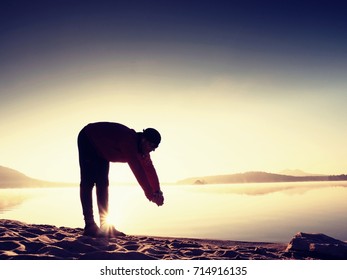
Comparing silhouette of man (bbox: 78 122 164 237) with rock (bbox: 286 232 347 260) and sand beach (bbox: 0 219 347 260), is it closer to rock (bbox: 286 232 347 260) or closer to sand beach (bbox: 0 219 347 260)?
sand beach (bbox: 0 219 347 260)

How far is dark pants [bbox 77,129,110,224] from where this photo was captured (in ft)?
19.0

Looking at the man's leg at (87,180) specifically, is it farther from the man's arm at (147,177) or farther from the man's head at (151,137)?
the man's head at (151,137)

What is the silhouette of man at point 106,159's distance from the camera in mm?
5562

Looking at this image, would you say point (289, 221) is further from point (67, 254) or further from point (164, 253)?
point (67, 254)

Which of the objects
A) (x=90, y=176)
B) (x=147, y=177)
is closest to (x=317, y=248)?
(x=147, y=177)

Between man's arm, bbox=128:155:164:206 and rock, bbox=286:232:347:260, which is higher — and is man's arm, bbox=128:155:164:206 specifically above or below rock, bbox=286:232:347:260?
above

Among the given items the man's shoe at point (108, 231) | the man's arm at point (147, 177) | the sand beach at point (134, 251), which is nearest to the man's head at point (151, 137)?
the man's arm at point (147, 177)

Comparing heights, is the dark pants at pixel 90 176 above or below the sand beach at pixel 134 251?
above

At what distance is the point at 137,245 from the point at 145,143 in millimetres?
1667

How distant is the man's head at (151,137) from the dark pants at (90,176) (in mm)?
984

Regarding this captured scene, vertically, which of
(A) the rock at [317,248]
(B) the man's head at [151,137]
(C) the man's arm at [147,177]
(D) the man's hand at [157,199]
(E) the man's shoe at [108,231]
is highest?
(B) the man's head at [151,137]

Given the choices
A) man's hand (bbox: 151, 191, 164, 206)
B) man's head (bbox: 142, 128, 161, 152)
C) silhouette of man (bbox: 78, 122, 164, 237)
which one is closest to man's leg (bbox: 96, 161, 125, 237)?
silhouette of man (bbox: 78, 122, 164, 237)
